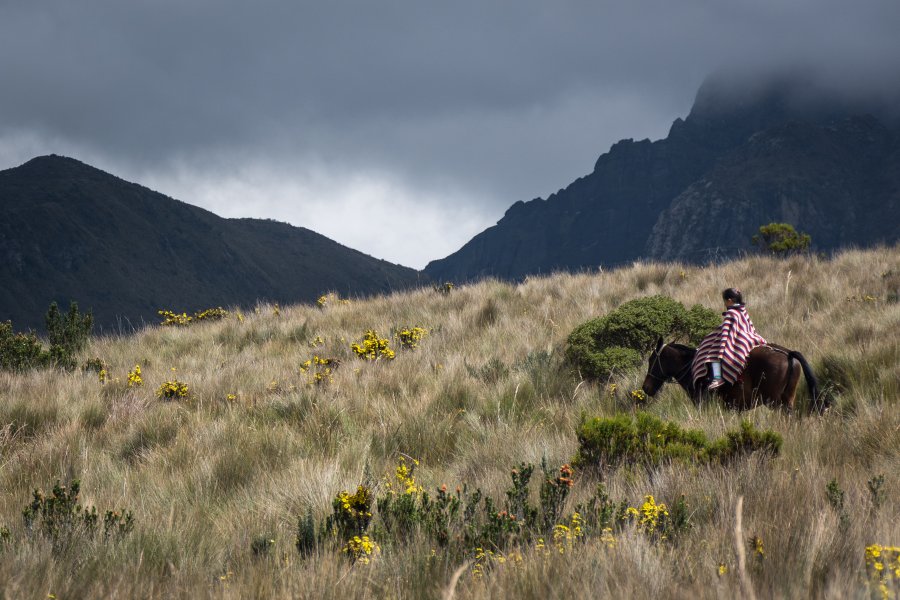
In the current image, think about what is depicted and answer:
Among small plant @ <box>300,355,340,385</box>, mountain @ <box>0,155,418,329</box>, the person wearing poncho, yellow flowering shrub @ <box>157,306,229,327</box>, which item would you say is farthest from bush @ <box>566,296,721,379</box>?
Answer: mountain @ <box>0,155,418,329</box>

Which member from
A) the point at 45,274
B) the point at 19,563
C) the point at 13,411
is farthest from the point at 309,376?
the point at 45,274

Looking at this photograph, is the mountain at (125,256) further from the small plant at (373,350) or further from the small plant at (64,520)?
the small plant at (64,520)

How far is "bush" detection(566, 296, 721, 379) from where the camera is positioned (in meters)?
6.16

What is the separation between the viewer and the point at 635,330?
6.34 m

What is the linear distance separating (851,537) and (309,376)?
593 centimetres

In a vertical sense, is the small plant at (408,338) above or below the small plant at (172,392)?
above

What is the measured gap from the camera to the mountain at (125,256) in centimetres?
13212

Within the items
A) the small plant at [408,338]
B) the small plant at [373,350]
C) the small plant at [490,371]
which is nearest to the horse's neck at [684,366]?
the small plant at [490,371]

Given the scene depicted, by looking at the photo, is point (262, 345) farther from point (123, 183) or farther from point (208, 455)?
point (123, 183)

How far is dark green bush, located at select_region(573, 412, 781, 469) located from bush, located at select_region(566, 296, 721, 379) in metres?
2.41

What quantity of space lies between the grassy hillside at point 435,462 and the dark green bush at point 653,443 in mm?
122

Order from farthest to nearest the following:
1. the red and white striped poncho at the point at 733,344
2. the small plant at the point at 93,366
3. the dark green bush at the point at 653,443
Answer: the small plant at the point at 93,366 < the red and white striped poncho at the point at 733,344 < the dark green bush at the point at 653,443

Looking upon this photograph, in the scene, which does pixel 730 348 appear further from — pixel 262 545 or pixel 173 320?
pixel 173 320

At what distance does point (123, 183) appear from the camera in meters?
174
